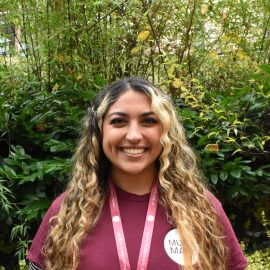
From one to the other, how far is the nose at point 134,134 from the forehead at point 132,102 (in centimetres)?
6

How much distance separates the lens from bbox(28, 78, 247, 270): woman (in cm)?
156

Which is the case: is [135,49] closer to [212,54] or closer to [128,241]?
[212,54]

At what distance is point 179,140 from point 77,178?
1.40 ft

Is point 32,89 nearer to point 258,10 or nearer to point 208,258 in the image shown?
point 258,10

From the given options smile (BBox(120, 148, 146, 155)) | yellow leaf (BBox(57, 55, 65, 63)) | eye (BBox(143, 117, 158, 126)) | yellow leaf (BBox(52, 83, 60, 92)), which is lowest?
smile (BBox(120, 148, 146, 155))

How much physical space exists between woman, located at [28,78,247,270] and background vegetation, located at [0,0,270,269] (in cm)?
93

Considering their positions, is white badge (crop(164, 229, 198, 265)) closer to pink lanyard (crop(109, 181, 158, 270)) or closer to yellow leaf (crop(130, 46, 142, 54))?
pink lanyard (crop(109, 181, 158, 270))

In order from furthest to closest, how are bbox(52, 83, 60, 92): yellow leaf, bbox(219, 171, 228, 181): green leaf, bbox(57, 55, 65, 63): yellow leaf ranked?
bbox(52, 83, 60, 92): yellow leaf → bbox(57, 55, 65, 63): yellow leaf → bbox(219, 171, 228, 181): green leaf

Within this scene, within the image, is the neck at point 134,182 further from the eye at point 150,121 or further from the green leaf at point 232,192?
the green leaf at point 232,192

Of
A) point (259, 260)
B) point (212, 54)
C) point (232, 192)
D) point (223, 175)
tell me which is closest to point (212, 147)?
point (223, 175)

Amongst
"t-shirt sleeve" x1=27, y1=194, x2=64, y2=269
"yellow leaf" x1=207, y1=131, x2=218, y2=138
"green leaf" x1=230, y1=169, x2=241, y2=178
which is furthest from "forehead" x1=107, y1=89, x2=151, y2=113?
"green leaf" x1=230, y1=169, x2=241, y2=178

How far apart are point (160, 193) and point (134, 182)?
11 cm

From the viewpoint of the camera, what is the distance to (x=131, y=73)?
12.6 feet

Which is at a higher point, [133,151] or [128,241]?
[133,151]
